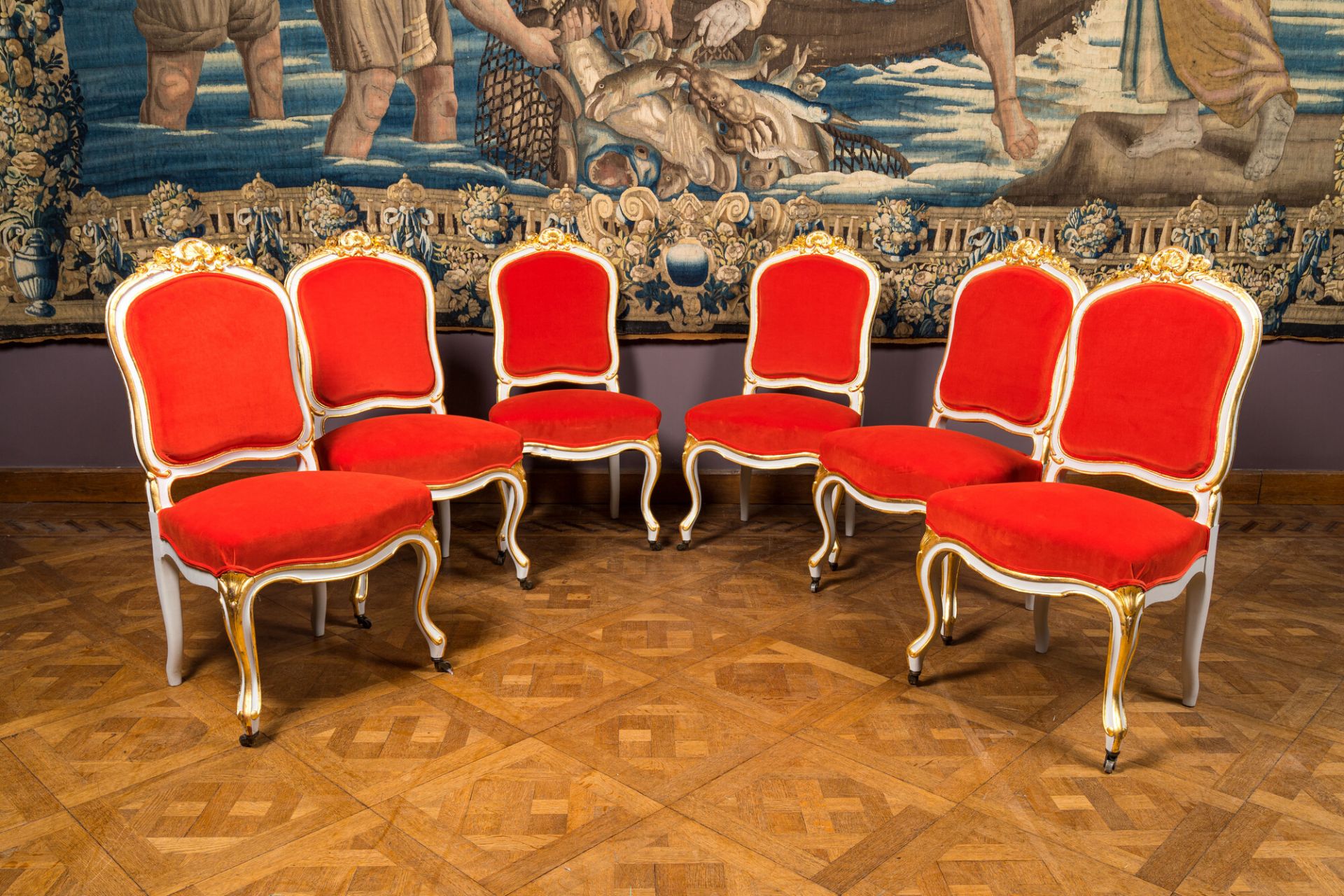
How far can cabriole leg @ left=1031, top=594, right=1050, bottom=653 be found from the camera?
2938 mm

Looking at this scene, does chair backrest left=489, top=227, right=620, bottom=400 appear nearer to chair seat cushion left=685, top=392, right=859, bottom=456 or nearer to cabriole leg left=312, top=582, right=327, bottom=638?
chair seat cushion left=685, top=392, right=859, bottom=456

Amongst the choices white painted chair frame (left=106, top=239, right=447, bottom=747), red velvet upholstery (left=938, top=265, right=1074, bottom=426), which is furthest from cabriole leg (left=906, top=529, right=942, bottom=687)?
white painted chair frame (left=106, top=239, right=447, bottom=747)

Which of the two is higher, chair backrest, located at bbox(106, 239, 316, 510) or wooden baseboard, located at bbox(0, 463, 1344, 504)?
chair backrest, located at bbox(106, 239, 316, 510)

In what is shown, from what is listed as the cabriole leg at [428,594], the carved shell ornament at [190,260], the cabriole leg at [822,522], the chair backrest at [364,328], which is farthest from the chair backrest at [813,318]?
the carved shell ornament at [190,260]

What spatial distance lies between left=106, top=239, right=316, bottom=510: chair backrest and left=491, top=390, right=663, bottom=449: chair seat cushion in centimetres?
92

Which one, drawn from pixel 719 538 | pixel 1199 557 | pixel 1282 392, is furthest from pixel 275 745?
pixel 1282 392

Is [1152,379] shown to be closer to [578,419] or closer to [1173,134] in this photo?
[578,419]

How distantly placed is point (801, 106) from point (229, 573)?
9.64 feet

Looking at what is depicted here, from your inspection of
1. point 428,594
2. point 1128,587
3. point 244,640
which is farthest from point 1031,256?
point 244,640

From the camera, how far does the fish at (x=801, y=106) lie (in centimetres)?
412

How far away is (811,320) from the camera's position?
398cm

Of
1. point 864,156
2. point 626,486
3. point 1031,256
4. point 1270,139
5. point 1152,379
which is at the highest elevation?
point 1270,139

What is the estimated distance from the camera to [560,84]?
13.5 ft

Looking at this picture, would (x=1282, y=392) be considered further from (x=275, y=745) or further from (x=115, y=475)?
(x=115, y=475)
